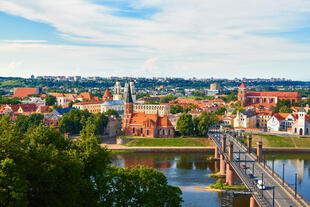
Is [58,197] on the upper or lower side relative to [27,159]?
lower

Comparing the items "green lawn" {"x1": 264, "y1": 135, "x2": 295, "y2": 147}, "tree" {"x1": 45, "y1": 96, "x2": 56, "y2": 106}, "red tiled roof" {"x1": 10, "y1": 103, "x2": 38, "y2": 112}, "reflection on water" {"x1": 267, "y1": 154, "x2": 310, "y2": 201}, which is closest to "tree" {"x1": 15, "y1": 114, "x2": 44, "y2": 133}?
"red tiled roof" {"x1": 10, "y1": 103, "x2": 38, "y2": 112}

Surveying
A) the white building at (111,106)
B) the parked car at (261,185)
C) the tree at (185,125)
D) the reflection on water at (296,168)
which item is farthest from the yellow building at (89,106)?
the parked car at (261,185)

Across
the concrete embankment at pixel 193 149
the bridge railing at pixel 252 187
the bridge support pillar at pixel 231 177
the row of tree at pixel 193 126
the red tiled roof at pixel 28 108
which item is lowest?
the concrete embankment at pixel 193 149

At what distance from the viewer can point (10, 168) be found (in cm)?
2344

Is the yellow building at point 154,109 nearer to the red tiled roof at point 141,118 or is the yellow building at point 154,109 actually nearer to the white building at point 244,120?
the white building at point 244,120

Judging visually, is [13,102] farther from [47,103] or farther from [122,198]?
[122,198]

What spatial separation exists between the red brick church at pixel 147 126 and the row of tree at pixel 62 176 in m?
55.1

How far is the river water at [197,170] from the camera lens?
48.1 metres

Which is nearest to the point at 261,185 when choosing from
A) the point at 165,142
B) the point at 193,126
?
the point at 165,142

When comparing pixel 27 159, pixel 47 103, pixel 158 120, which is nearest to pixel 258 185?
pixel 27 159

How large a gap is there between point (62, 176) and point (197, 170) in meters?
40.2

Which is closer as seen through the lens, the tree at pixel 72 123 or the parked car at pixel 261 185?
the parked car at pixel 261 185

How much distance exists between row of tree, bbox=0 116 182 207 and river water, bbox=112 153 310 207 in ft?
44.9

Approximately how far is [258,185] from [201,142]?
4566cm
